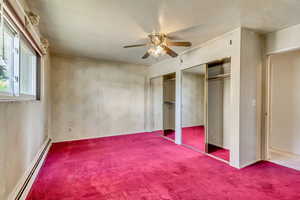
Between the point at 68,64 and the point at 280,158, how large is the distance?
6.06 meters

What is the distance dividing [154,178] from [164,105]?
10.3 ft

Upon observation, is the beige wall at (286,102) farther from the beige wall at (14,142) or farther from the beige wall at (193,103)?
the beige wall at (14,142)

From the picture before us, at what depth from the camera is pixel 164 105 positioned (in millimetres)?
5391

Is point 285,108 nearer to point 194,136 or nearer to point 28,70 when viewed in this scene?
point 194,136

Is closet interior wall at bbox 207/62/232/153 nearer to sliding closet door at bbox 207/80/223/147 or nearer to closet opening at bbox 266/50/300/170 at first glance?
sliding closet door at bbox 207/80/223/147

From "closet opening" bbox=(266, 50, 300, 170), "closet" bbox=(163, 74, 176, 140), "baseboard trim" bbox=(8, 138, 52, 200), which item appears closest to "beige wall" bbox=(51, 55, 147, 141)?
"closet" bbox=(163, 74, 176, 140)

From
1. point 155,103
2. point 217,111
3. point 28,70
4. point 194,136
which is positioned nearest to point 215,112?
point 217,111

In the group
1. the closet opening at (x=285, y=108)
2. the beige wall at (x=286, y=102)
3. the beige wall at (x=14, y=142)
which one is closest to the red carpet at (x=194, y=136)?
the closet opening at (x=285, y=108)

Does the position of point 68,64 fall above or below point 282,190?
above

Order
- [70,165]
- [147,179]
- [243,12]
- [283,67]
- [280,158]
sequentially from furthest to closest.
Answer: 1. [283,67]
2. [280,158]
3. [70,165]
4. [147,179]
5. [243,12]

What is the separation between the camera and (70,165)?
300 cm

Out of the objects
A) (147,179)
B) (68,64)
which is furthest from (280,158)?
(68,64)

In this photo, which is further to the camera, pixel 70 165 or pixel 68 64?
pixel 68 64

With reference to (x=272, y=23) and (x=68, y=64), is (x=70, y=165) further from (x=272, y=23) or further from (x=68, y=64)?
(x=272, y=23)
